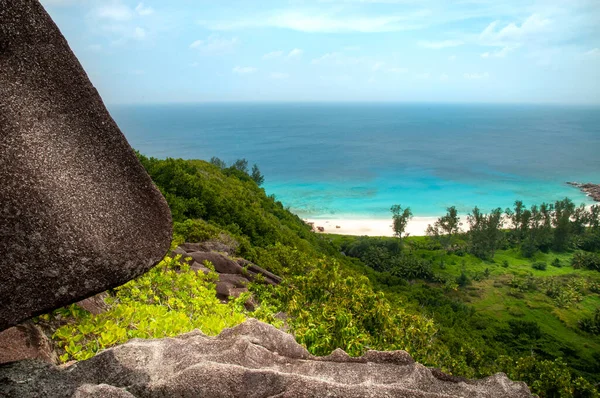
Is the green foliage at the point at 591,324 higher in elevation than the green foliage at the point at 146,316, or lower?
lower

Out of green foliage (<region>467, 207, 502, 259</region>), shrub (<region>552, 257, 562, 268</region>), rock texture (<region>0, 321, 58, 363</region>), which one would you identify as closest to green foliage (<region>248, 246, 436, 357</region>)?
rock texture (<region>0, 321, 58, 363</region>)

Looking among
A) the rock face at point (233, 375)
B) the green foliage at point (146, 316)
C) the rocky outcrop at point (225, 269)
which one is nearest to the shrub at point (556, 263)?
the rocky outcrop at point (225, 269)

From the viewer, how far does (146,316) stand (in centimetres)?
765

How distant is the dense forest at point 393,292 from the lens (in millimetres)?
9469

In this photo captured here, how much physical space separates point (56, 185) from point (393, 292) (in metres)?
41.4

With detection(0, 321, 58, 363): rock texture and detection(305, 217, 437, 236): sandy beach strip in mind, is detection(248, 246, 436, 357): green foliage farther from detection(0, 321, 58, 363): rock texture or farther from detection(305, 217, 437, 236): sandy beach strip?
detection(305, 217, 437, 236): sandy beach strip

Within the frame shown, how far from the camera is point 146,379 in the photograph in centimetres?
533

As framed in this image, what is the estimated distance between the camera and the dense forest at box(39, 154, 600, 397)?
9469 mm

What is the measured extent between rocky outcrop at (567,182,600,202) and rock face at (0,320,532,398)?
130 m

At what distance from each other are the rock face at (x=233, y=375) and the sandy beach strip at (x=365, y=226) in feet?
265

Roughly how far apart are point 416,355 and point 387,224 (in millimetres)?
82415

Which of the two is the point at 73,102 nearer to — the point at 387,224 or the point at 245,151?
the point at 387,224

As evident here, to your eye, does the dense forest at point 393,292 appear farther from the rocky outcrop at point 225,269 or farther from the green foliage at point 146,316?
the rocky outcrop at point 225,269

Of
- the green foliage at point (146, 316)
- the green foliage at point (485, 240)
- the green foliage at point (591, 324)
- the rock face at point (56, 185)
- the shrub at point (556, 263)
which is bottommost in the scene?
the green foliage at point (591, 324)
